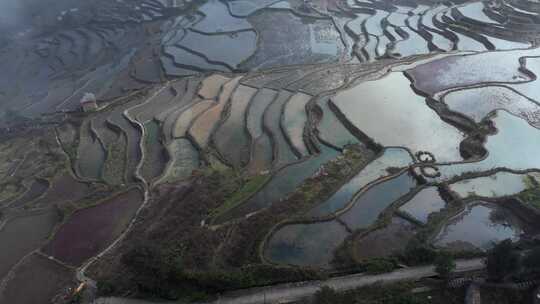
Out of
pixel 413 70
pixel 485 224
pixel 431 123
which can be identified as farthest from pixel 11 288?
pixel 413 70

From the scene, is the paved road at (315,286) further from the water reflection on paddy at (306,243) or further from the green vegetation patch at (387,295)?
the water reflection on paddy at (306,243)

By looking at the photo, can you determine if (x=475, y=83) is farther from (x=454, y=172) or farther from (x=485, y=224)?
(x=485, y=224)

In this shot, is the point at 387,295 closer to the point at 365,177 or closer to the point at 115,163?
the point at 365,177

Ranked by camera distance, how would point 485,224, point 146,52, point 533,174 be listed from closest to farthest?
point 485,224 → point 533,174 → point 146,52

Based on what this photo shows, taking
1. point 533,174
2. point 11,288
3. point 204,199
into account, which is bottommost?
point 11,288

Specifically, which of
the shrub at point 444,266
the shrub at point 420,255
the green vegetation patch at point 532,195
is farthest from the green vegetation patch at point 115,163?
the green vegetation patch at point 532,195

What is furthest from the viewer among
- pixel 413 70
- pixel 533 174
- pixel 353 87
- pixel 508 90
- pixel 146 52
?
pixel 146 52

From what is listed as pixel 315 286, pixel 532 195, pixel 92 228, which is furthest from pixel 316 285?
pixel 92 228

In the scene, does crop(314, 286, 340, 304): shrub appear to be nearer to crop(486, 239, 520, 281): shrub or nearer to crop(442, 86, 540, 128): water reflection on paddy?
crop(486, 239, 520, 281): shrub
